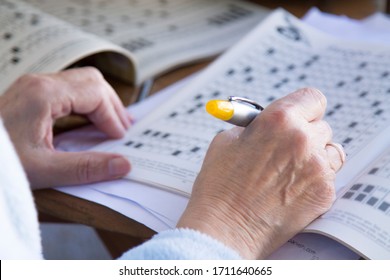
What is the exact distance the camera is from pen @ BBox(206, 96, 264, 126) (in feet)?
1.60

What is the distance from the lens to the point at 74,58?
714mm

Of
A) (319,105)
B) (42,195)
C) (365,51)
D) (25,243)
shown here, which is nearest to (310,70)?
(365,51)

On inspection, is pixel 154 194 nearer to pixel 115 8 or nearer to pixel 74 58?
pixel 74 58

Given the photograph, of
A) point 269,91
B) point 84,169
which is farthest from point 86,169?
point 269,91

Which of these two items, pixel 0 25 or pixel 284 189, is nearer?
pixel 284 189

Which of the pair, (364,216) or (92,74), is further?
(92,74)

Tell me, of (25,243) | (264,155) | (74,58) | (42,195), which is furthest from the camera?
(74,58)

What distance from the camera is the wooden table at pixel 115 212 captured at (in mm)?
550

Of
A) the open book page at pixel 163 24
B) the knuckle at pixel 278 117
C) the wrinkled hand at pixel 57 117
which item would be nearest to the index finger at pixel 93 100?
the wrinkled hand at pixel 57 117

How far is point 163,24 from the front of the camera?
2.99 ft

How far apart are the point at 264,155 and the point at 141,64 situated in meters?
0.35

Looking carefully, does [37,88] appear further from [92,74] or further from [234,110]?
[234,110]

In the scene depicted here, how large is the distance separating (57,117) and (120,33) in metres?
0.25

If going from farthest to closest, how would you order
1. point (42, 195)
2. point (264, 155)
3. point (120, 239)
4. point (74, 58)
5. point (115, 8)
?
point (115, 8) < point (120, 239) < point (74, 58) < point (42, 195) < point (264, 155)
